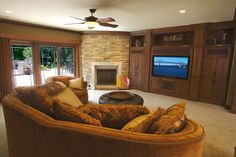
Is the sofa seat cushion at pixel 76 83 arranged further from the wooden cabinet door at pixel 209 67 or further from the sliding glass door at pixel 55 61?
the wooden cabinet door at pixel 209 67

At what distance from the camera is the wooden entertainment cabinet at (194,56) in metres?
4.32

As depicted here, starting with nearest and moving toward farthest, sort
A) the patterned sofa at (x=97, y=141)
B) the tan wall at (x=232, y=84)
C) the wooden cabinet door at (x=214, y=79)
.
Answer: the patterned sofa at (x=97, y=141), the tan wall at (x=232, y=84), the wooden cabinet door at (x=214, y=79)

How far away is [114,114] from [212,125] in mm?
2696

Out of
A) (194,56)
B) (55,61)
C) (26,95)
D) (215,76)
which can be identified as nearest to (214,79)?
(215,76)

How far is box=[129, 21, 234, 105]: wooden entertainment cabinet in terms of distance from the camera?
4324 mm

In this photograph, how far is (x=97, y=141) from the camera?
1.03 metres

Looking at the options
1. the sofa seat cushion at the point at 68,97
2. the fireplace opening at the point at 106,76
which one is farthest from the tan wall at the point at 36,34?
the sofa seat cushion at the point at 68,97

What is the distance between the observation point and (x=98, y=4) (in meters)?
2.98

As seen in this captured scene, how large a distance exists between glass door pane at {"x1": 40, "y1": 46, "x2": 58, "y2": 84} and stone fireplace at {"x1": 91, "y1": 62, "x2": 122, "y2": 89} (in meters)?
1.56

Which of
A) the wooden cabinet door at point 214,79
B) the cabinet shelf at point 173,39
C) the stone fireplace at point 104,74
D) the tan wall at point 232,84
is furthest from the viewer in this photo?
the stone fireplace at point 104,74

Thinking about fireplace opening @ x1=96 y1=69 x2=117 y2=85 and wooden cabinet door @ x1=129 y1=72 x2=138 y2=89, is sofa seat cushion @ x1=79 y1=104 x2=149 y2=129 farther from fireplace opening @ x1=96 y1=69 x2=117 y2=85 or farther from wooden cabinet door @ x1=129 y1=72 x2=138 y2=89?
fireplace opening @ x1=96 y1=69 x2=117 y2=85

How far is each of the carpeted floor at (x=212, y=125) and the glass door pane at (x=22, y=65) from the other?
1.65 m

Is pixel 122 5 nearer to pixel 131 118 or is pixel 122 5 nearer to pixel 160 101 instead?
pixel 131 118

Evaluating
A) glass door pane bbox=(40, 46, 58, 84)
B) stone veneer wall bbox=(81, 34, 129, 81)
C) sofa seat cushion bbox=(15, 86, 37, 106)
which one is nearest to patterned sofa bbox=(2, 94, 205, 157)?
sofa seat cushion bbox=(15, 86, 37, 106)
